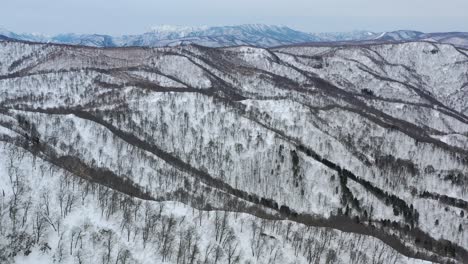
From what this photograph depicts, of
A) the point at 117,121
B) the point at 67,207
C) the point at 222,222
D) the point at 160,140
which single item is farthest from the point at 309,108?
the point at 67,207

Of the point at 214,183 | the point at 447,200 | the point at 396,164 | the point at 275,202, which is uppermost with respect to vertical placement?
the point at 396,164

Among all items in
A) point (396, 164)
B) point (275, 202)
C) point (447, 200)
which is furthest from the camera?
point (396, 164)

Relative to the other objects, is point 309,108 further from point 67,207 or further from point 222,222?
point 67,207

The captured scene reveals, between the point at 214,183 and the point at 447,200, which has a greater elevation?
the point at 214,183

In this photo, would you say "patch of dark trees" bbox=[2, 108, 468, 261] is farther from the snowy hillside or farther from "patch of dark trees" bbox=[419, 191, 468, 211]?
"patch of dark trees" bbox=[419, 191, 468, 211]

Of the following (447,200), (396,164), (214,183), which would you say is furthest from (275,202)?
(447,200)

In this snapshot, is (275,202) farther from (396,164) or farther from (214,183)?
(396,164)

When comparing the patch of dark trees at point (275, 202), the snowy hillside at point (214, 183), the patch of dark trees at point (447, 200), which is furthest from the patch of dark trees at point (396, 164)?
the patch of dark trees at point (275, 202)

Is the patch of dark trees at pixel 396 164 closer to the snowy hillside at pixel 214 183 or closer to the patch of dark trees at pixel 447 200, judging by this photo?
the snowy hillside at pixel 214 183

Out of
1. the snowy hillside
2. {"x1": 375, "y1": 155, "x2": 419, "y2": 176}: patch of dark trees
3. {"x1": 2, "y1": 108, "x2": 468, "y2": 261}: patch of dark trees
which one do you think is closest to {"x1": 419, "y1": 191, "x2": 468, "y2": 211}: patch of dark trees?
the snowy hillside
